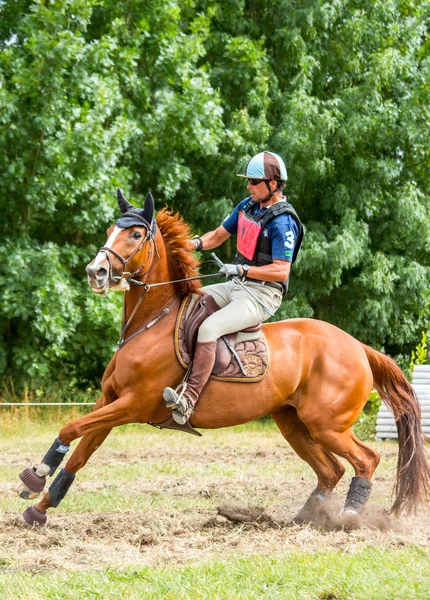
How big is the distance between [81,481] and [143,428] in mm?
6457

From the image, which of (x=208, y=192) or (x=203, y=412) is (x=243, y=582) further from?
(x=208, y=192)

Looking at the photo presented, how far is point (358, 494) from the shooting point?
741 cm

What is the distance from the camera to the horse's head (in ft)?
21.0

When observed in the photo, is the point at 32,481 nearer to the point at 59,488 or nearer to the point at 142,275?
the point at 59,488

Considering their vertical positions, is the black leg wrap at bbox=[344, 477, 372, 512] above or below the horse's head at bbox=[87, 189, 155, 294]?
below

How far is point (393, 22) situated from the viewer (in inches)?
777

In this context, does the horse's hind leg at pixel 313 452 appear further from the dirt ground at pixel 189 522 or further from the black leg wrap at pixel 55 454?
the black leg wrap at pixel 55 454

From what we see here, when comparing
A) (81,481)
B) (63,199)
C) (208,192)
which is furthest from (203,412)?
(208,192)

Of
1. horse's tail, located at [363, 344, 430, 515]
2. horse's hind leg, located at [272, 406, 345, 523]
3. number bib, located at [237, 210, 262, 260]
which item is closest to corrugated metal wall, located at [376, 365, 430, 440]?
horse's tail, located at [363, 344, 430, 515]

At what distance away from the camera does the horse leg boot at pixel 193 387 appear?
6766 mm

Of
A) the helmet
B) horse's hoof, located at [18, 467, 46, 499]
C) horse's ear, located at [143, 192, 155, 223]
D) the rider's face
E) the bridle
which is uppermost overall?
the helmet

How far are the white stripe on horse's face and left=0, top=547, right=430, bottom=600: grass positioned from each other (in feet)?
7.13

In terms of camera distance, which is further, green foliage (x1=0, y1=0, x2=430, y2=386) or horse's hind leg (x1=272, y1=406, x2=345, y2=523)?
green foliage (x1=0, y1=0, x2=430, y2=386)

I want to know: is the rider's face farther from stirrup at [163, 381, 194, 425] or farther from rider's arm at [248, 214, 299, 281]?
stirrup at [163, 381, 194, 425]
